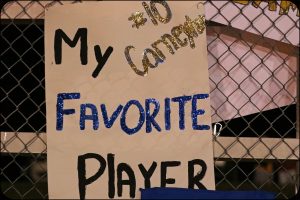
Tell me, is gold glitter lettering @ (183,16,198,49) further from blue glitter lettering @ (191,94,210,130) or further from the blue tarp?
the blue tarp

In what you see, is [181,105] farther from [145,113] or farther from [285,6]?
[285,6]

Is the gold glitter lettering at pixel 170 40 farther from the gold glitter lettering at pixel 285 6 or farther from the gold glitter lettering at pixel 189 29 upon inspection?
the gold glitter lettering at pixel 285 6

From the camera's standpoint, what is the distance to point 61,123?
3.12 feet

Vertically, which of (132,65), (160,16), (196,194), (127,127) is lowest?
(196,194)

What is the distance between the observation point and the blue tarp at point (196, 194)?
91 centimetres

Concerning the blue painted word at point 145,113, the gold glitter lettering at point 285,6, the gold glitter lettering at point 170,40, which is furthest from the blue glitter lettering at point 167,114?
the gold glitter lettering at point 285,6

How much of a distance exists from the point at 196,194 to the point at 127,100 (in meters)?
0.23

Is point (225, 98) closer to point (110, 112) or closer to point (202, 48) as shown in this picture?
point (202, 48)

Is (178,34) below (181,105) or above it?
above

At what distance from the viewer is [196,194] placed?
914mm

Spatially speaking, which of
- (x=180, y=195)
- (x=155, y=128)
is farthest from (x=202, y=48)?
(x=180, y=195)

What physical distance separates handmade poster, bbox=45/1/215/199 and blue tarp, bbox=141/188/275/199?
22 millimetres

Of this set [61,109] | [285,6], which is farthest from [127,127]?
[285,6]

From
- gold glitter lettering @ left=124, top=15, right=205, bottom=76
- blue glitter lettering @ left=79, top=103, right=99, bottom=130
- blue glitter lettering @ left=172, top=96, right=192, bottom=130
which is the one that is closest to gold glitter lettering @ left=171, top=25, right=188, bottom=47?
gold glitter lettering @ left=124, top=15, right=205, bottom=76
